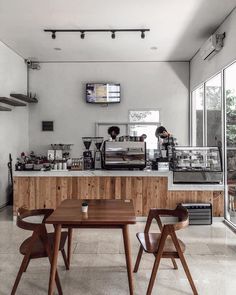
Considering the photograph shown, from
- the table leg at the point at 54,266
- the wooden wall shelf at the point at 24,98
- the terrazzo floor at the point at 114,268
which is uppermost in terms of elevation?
the wooden wall shelf at the point at 24,98

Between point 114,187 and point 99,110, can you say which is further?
point 99,110

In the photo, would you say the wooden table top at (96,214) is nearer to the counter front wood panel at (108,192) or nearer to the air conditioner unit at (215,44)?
the counter front wood panel at (108,192)

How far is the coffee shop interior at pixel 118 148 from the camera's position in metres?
2.88

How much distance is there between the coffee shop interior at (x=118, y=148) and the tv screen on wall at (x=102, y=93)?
0.08 ft

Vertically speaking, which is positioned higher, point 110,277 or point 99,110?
point 99,110

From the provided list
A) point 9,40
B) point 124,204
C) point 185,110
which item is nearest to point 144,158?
point 124,204

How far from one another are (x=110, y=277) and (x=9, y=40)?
497cm

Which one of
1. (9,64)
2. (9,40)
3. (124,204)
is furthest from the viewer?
(9,64)

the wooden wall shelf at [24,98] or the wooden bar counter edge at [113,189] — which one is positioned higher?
the wooden wall shelf at [24,98]

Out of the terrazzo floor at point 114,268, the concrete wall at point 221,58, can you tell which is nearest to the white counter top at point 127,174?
the terrazzo floor at point 114,268

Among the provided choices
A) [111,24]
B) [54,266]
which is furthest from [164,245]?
[111,24]

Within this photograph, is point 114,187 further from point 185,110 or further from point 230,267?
point 185,110

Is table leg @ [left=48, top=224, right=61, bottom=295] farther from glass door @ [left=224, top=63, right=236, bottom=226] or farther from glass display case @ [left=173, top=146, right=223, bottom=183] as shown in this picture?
glass door @ [left=224, top=63, right=236, bottom=226]

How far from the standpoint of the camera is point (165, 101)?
24.8 ft
